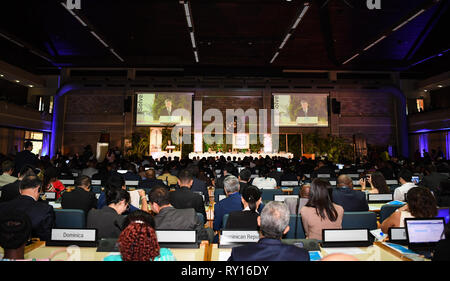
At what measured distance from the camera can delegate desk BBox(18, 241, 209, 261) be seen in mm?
2193

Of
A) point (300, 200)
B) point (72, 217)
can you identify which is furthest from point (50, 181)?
point (300, 200)

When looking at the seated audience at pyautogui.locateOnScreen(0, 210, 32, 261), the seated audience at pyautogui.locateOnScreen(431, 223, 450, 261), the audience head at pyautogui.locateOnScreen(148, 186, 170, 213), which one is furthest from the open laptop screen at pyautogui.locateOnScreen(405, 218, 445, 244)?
the seated audience at pyautogui.locateOnScreen(0, 210, 32, 261)

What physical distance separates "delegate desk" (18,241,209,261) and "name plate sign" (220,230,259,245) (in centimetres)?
17

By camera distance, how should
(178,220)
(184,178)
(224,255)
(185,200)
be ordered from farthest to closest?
(184,178) → (185,200) → (178,220) → (224,255)

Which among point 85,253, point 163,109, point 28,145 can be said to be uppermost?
point 163,109

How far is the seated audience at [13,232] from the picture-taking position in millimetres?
1779

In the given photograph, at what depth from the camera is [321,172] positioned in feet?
25.0

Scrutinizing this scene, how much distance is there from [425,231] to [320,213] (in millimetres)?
874

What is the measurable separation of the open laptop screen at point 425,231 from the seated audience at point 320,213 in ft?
2.16

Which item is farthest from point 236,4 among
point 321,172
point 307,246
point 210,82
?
point 307,246

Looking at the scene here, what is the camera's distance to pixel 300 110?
1830cm

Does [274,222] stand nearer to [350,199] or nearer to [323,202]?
[323,202]
